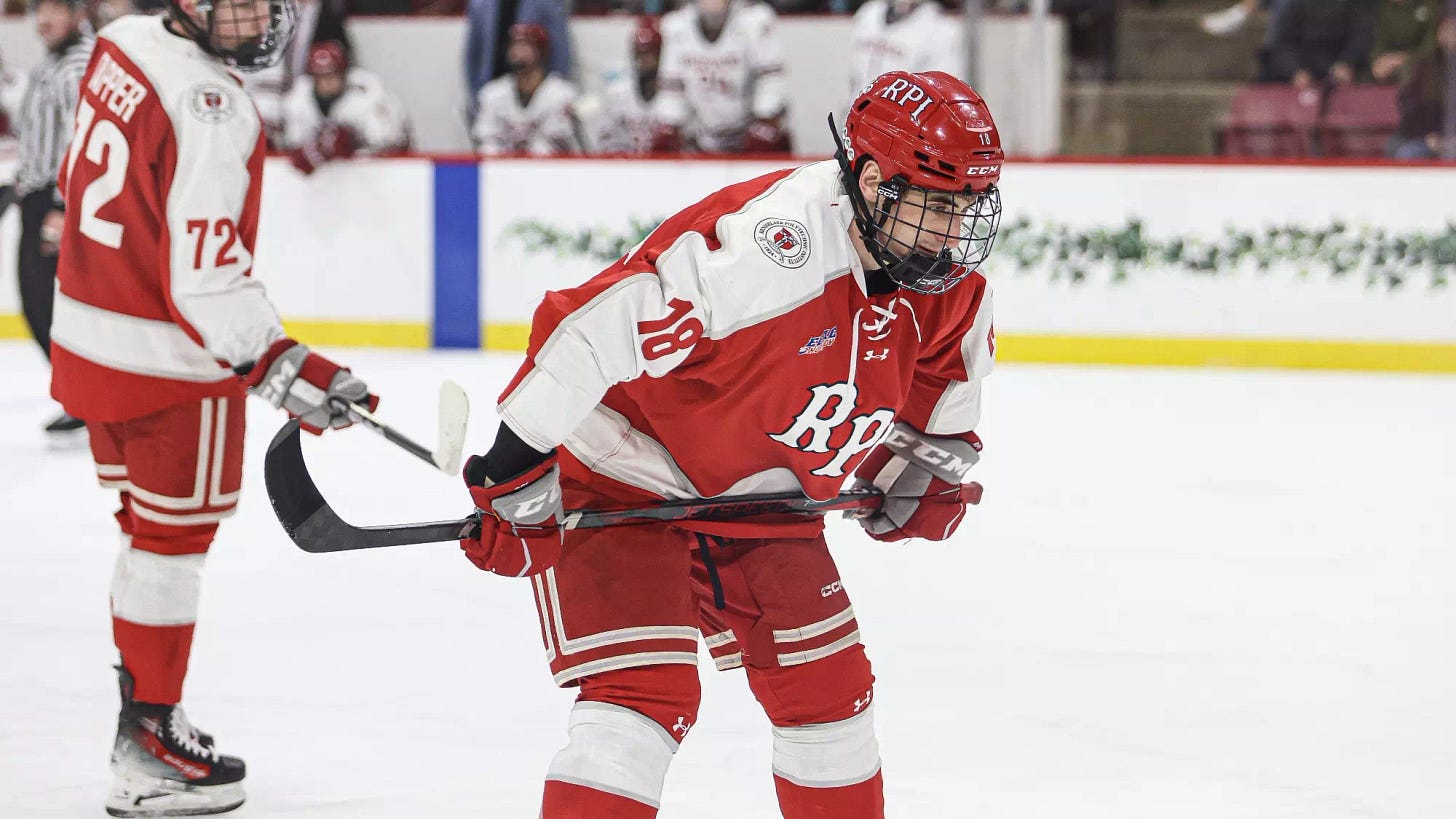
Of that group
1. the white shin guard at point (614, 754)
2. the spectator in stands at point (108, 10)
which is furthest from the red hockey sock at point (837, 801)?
the spectator in stands at point (108, 10)

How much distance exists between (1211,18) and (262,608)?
502cm

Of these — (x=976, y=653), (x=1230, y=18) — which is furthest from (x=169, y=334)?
(x=1230, y=18)

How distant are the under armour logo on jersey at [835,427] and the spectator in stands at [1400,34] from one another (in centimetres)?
527

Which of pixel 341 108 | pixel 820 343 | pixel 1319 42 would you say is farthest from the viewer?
pixel 341 108

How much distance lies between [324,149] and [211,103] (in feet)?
15.2

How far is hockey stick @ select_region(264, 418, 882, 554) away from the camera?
1891 millimetres

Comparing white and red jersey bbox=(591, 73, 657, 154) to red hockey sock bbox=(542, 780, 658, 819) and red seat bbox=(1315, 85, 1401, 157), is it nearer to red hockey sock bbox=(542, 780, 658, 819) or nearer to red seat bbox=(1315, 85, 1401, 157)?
red seat bbox=(1315, 85, 1401, 157)

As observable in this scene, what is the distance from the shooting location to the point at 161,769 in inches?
96.3

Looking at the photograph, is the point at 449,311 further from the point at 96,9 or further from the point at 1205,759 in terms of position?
the point at 1205,759

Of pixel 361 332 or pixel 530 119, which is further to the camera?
pixel 530 119

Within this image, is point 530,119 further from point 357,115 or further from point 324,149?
point 324,149

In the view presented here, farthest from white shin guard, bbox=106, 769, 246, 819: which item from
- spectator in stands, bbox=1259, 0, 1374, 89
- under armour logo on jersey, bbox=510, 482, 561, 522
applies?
spectator in stands, bbox=1259, 0, 1374, 89

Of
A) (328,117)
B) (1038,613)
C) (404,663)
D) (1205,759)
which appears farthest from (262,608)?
(328,117)

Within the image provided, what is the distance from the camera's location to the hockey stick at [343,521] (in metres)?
1.89
